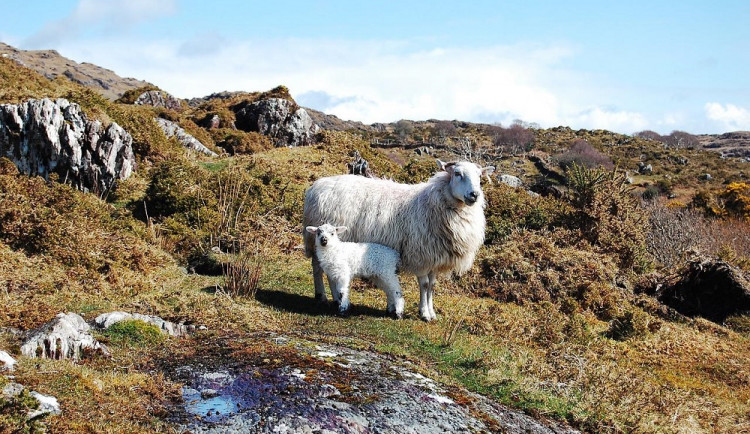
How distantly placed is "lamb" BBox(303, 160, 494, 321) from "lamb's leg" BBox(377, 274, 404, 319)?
1.91 feet

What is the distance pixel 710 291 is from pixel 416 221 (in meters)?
10.6

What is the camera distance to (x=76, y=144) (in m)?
20.0

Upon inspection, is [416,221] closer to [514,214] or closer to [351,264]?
[351,264]

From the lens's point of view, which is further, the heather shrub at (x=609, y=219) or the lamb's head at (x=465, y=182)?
the heather shrub at (x=609, y=219)

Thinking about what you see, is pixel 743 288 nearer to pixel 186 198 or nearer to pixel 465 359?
pixel 465 359

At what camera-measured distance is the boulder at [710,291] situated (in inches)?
693

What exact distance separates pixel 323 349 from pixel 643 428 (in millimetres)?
4751

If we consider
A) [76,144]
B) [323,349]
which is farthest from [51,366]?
[76,144]

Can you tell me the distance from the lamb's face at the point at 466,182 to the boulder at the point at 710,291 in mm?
9772

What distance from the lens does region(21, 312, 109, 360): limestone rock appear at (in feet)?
25.3

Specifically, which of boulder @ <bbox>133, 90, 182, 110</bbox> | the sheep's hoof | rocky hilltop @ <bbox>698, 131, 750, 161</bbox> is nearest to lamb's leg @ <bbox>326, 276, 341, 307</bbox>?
the sheep's hoof

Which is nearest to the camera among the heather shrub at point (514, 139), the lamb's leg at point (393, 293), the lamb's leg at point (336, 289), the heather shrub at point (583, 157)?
the lamb's leg at point (336, 289)

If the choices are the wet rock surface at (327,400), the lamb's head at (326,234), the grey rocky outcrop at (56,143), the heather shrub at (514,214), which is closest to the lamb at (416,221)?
the lamb's head at (326,234)

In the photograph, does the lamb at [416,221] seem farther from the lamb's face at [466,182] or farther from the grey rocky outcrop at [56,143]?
the grey rocky outcrop at [56,143]
